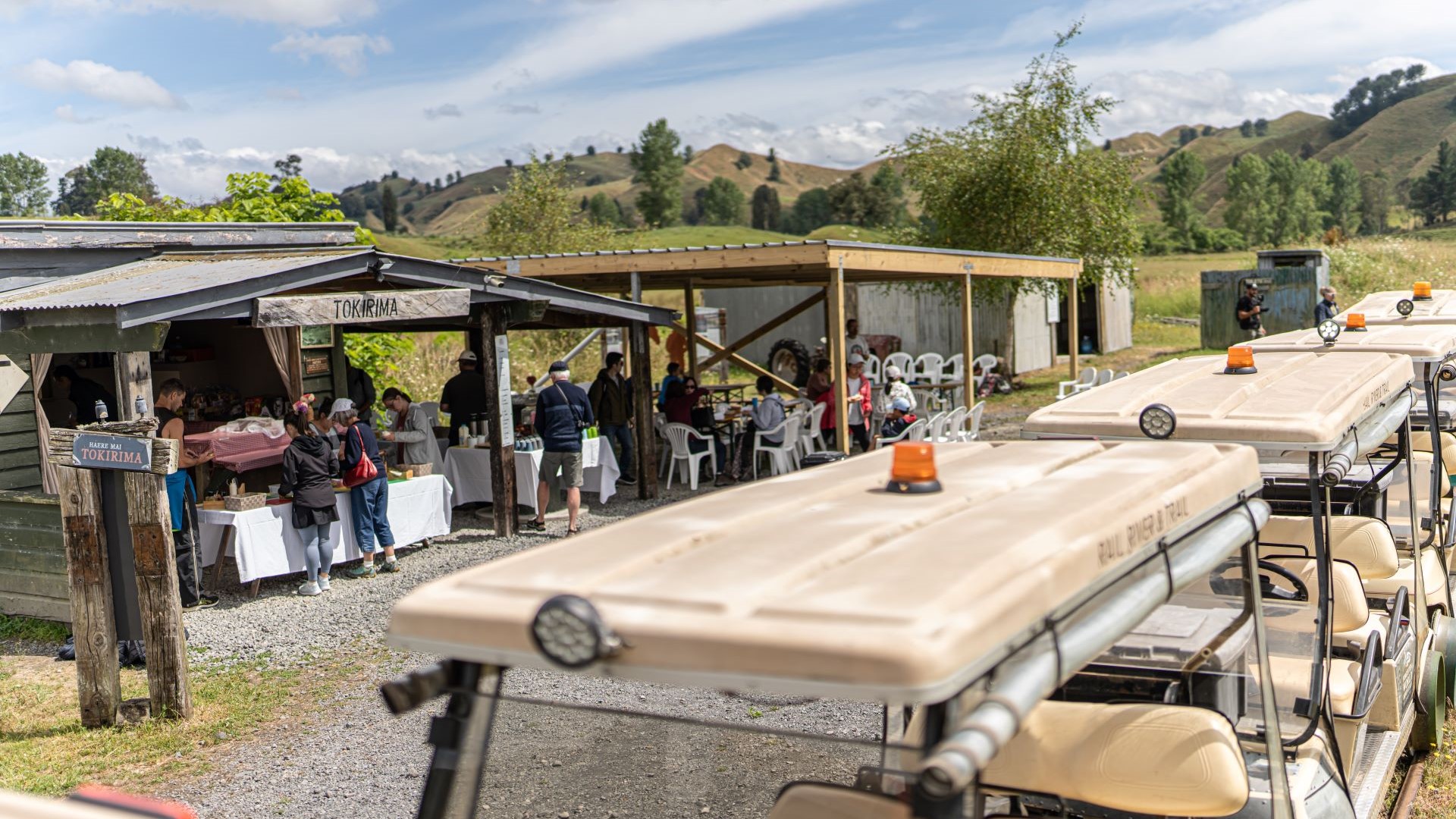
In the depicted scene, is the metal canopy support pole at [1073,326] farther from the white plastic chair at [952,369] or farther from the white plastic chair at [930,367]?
the white plastic chair at [930,367]

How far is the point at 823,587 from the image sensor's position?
1966 mm

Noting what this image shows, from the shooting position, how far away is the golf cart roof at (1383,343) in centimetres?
646

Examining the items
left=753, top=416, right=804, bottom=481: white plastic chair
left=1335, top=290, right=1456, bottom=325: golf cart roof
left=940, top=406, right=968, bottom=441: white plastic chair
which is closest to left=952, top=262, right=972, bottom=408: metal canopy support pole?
left=940, top=406, right=968, bottom=441: white plastic chair

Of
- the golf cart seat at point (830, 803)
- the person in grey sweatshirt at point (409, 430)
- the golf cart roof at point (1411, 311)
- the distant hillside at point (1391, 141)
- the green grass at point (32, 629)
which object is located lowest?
the green grass at point (32, 629)

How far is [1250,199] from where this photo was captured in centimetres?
9494

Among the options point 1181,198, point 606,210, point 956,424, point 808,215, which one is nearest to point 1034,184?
point 956,424

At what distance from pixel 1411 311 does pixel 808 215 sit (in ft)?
420

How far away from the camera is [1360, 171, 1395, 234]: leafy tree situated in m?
107

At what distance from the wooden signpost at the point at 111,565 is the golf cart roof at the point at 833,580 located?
5.23 m

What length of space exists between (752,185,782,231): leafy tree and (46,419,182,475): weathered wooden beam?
5198 inches

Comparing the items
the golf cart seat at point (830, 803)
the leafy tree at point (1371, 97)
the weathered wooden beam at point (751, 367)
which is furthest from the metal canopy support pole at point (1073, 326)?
the leafy tree at point (1371, 97)

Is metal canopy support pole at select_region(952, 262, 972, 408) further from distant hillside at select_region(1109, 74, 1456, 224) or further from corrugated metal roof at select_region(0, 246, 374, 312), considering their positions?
distant hillside at select_region(1109, 74, 1456, 224)

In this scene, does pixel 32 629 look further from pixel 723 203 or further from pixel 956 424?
pixel 723 203

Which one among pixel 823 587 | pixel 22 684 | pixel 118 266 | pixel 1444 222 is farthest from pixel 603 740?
pixel 1444 222
